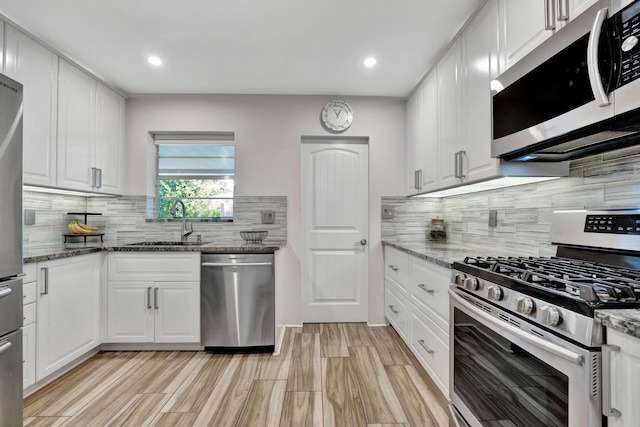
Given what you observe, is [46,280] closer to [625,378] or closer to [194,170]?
[194,170]

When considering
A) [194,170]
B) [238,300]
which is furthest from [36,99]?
[238,300]

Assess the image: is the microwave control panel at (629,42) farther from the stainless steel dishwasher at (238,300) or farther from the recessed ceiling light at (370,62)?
the stainless steel dishwasher at (238,300)

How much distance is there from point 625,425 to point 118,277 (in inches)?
124

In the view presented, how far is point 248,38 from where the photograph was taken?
2.36m

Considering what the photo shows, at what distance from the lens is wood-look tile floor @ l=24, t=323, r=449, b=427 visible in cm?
183

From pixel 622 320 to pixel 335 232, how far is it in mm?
2833

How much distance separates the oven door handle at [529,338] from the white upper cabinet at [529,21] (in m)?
1.24

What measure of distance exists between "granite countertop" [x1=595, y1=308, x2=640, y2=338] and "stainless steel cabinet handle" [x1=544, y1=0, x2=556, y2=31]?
3.92 feet

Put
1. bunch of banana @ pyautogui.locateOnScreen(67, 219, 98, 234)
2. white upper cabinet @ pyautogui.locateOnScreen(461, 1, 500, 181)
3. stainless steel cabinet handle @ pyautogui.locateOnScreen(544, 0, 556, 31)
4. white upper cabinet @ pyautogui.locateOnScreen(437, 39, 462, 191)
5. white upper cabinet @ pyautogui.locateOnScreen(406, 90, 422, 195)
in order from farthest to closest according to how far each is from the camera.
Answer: white upper cabinet @ pyautogui.locateOnScreen(406, 90, 422, 195) < bunch of banana @ pyautogui.locateOnScreen(67, 219, 98, 234) < white upper cabinet @ pyautogui.locateOnScreen(437, 39, 462, 191) < white upper cabinet @ pyautogui.locateOnScreen(461, 1, 500, 181) < stainless steel cabinet handle @ pyautogui.locateOnScreen(544, 0, 556, 31)

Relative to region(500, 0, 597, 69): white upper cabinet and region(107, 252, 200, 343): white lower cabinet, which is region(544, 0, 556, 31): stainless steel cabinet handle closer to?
region(500, 0, 597, 69): white upper cabinet

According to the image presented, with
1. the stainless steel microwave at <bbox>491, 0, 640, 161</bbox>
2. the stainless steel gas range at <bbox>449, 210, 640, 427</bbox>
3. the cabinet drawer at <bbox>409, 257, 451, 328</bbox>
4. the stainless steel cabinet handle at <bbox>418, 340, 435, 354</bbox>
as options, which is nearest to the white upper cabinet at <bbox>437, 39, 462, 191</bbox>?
the stainless steel microwave at <bbox>491, 0, 640, 161</bbox>

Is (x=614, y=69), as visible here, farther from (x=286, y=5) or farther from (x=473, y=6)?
(x=286, y=5)

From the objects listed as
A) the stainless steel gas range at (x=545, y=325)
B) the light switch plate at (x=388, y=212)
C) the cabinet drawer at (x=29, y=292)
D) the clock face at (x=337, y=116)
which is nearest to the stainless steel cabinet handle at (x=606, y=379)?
the stainless steel gas range at (x=545, y=325)

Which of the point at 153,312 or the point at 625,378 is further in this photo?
the point at 153,312
